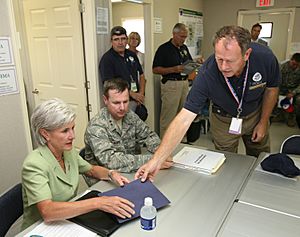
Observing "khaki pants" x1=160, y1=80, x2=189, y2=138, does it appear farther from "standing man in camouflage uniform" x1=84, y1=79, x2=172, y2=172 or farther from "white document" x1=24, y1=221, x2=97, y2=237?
"white document" x1=24, y1=221, x2=97, y2=237

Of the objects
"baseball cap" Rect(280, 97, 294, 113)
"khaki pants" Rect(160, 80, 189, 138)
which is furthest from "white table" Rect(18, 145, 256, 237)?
"baseball cap" Rect(280, 97, 294, 113)

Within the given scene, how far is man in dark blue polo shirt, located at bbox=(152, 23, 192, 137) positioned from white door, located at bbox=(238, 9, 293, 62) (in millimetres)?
2402

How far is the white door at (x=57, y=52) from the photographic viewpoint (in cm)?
304

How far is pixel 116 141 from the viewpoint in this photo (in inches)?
72.9

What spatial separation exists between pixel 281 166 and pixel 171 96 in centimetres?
250

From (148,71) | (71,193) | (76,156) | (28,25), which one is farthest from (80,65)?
(71,193)

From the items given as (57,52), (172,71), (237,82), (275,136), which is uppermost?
(57,52)

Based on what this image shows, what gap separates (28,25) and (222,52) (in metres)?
2.77

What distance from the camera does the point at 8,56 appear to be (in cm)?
205

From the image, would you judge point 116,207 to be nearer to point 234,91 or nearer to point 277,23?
point 234,91

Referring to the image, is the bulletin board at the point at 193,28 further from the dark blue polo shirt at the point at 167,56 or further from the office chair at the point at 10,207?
the office chair at the point at 10,207

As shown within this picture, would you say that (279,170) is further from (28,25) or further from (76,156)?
(28,25)

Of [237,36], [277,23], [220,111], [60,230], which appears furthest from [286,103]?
[60,230]

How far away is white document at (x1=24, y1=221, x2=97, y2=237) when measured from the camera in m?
1.09
